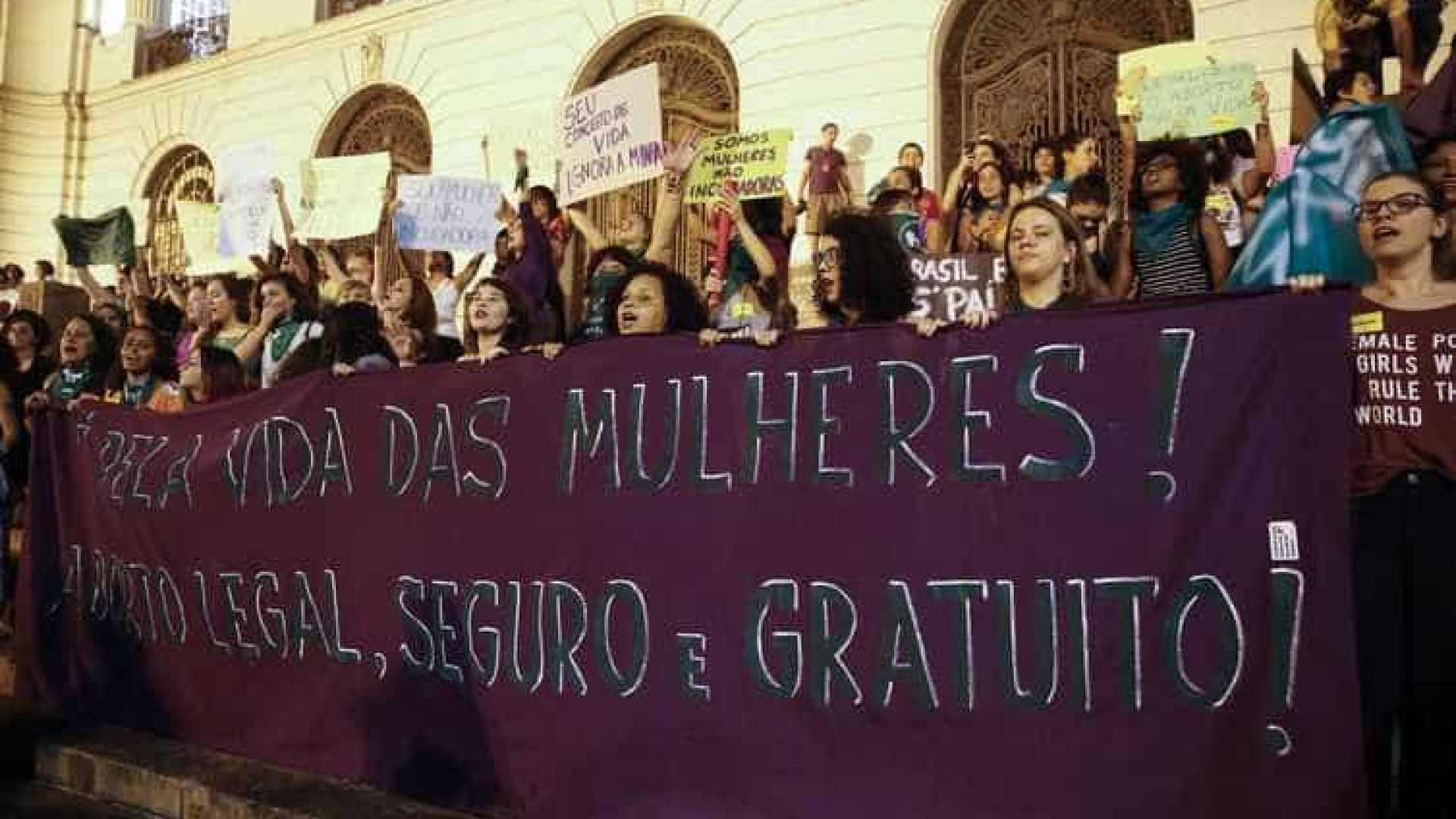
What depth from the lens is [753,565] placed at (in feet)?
9.55

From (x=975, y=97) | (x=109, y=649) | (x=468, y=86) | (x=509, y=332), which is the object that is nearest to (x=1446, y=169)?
(x=509, y=332)

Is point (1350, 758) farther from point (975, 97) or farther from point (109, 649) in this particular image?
point (975, 97)

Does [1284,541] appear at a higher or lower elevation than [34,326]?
lower

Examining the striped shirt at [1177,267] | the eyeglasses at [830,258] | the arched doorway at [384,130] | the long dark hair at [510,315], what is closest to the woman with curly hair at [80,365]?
the long dark hair at [510,315]

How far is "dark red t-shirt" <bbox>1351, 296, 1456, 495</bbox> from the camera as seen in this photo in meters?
2.52

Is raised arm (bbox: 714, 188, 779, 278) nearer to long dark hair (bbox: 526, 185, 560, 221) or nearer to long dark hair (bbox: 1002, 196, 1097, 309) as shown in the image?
long dark hair (bbox: 526, 185, 560, 221)

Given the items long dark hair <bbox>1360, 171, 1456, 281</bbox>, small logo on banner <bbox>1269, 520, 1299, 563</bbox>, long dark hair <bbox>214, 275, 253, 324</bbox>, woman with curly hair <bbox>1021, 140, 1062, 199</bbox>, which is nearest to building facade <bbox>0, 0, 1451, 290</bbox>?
long dark hair <bbox>214, 275, 253, 324</bbox>

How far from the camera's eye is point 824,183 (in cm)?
779

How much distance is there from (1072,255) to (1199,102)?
1562 mm

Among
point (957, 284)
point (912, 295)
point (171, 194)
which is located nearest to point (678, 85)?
point (957, 284)

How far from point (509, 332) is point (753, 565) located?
1.45 meters

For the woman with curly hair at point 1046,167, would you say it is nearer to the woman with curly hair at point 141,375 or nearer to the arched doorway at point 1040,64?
the arched doorway at point 1040,64

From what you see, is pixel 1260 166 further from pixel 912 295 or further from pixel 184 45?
pixel 184 45

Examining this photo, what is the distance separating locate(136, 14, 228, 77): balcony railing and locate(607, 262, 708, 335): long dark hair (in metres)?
12.8
